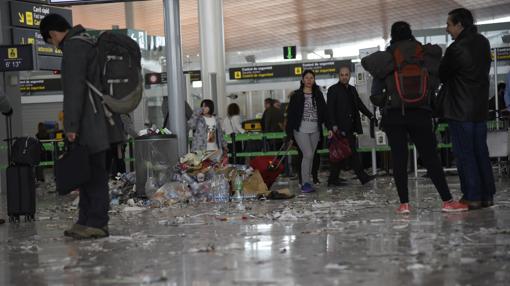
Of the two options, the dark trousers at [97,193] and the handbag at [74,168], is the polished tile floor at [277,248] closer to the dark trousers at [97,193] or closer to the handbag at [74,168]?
the dark trousers at [97,193]

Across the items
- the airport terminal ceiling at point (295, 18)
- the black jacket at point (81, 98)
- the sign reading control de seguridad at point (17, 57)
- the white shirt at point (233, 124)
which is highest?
the airport terminal ceiling at point (295, 18)

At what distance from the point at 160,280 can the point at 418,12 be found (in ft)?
106

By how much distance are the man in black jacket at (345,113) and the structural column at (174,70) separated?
→ 206 cm

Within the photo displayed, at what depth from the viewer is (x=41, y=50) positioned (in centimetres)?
1616

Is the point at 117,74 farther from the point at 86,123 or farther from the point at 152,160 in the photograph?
the point at 152,160

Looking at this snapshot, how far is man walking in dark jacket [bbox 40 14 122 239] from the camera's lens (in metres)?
6.23

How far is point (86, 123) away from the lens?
6332 mm

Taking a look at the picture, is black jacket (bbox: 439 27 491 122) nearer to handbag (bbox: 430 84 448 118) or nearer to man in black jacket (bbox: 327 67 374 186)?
handbag (bbox: 430 84 448 118)

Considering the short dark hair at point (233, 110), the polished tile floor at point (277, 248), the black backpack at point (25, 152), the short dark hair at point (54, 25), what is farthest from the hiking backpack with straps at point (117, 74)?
the short dark hair at point (233, 110)

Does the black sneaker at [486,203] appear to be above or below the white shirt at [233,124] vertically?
below

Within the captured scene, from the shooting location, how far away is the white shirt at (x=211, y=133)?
12195mm

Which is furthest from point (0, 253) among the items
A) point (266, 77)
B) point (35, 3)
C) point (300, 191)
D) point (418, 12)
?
point (418, 12)

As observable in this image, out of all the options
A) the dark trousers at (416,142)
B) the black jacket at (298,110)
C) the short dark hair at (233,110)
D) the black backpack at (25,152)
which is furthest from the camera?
the short dark hair at (233,110)

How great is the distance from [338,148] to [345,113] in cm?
53
